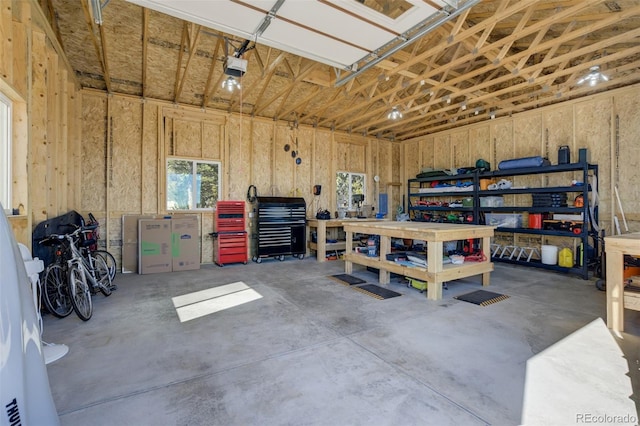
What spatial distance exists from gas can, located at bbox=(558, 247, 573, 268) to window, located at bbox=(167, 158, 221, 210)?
25.3ft

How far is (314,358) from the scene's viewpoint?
2.57 meters

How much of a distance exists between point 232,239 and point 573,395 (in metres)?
6.23

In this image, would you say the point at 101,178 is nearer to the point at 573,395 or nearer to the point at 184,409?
the point at 184,409

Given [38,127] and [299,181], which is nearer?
[38,127]

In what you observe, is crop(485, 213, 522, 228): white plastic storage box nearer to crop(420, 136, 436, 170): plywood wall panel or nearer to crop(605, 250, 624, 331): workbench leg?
crop(420, 136, 436, 170): plywood wall panel

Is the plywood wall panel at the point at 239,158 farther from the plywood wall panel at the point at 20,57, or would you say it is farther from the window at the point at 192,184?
the plywood wall panel at the point at 20,57

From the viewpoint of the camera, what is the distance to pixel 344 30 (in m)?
3.48

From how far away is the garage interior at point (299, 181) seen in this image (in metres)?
2.13

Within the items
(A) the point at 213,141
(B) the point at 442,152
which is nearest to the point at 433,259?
(A) the point at 213,141

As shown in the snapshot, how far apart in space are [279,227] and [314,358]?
495cm

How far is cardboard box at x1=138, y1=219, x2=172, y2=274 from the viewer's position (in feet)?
19.6

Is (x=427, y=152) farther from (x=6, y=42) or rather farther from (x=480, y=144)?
(x=6, y=42)

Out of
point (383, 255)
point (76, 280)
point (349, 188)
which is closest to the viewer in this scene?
point (76, 280)

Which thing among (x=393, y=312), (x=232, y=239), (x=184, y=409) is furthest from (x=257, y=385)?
(x=232, y=239)
